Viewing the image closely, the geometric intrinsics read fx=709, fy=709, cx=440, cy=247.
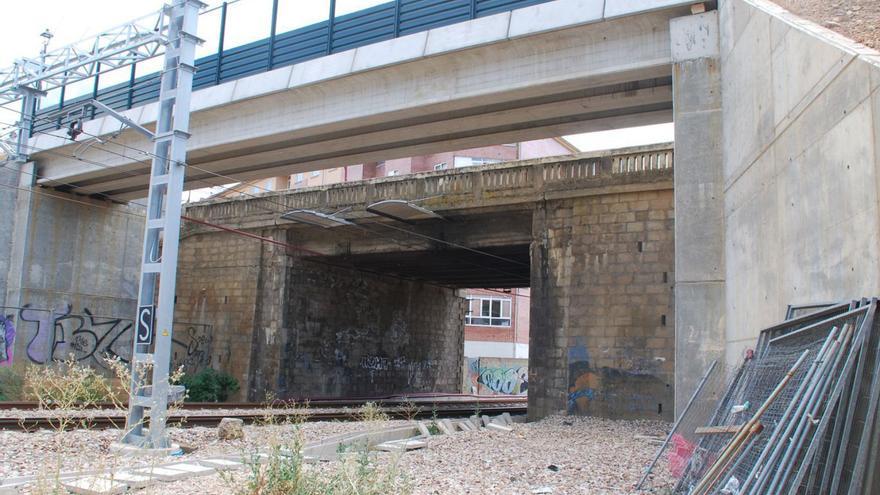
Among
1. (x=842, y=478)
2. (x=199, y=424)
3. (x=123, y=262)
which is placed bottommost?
(x=199, y=424)

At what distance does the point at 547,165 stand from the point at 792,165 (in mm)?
12110

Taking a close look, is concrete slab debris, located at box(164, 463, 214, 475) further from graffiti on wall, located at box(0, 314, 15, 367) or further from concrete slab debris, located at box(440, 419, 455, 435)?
graffiti on wall, located at box(0, 314, 15, 367)

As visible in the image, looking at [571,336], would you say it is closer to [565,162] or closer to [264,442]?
[565,162]

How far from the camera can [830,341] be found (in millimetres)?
5309

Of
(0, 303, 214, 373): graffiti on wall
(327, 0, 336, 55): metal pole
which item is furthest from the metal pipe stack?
(0, 303, 214, 373): graffiti on wall

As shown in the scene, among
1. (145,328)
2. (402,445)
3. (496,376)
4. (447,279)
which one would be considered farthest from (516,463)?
(496,376)

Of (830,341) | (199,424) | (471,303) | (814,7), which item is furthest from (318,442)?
(471,303)

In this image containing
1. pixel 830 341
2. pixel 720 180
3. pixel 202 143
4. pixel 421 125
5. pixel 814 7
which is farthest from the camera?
pixel 202 143

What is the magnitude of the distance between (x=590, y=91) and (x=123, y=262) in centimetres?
1785

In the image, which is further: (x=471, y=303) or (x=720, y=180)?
(x=471, y=303)

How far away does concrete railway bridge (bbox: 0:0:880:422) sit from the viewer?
669 cm

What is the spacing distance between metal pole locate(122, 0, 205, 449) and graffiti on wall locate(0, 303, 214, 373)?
9292mm

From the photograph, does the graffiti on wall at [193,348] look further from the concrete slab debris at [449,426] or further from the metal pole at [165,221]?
the metal pole at [165,221]

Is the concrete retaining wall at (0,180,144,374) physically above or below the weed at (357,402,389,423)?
above
